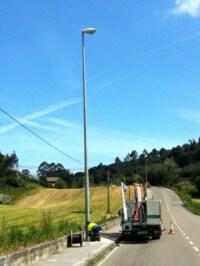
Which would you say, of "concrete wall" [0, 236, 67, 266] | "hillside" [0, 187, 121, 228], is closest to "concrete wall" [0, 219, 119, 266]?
"concrete wall" [0, 236, 67, 266]

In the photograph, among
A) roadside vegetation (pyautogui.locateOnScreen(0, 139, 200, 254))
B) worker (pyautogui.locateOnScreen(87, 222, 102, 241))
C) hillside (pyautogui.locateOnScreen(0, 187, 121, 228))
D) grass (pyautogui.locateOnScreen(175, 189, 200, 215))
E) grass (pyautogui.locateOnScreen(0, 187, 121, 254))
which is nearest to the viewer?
roadside vegetation (pyautogui.locateOnScreen(0, 139, 200, 254))

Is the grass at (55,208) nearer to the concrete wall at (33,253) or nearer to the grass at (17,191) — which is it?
the grass at (17,191)

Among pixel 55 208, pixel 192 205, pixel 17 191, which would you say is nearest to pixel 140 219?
pixel 55 208

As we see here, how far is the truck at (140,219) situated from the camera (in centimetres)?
3553

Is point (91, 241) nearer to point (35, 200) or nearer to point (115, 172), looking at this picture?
point (35, 200)

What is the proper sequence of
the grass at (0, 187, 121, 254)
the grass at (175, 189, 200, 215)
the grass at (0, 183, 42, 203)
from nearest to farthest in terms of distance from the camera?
the grass at (0, 187, 121, 254) < the grass at (175, 189, 200, 215) < the grass at (0, 183, 42, 203)

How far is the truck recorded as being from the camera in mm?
35531

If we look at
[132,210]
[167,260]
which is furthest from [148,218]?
[167,260]

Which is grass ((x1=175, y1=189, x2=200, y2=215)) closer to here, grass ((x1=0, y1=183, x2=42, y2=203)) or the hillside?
the hillside

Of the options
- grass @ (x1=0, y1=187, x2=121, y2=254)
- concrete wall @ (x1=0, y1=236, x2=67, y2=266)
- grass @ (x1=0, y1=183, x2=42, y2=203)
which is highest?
grass @ (x1=0, y1=183, x2=42, y2=203)

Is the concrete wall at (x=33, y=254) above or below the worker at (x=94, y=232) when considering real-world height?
below

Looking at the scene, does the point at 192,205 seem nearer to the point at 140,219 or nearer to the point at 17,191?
the point at 17,191

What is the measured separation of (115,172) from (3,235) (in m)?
173

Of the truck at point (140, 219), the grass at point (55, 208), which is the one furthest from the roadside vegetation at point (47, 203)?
the truck at point (140, 219)
